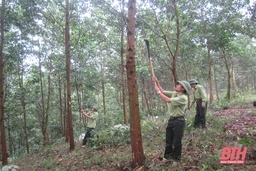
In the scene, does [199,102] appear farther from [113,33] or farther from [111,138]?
[113,33]

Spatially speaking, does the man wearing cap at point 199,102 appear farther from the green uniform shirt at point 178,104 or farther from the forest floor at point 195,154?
the green uniform shirt at point 178,104

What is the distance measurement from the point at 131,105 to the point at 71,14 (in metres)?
6.15

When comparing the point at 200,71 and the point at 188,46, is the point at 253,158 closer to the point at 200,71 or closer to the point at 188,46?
the point at 188,46

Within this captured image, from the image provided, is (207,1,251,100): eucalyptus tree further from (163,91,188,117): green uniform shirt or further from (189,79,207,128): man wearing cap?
(163,91,188,117): green uniform shirt

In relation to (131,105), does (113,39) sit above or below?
above

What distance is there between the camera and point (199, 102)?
665 cm

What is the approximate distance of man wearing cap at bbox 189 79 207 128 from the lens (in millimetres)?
6430

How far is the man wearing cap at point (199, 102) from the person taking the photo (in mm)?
6430

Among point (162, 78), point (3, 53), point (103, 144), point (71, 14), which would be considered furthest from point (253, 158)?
point (162, 78)

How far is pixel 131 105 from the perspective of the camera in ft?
14.4

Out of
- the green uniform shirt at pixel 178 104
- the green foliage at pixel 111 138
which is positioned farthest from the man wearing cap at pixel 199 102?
the green foliage at pixel 111 138

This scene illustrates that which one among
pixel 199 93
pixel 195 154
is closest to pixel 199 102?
pixel 199 93

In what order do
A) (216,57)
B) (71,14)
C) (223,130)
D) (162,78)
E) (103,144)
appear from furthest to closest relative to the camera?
(162,78), (216,57), (71,14), (103,144), (223,130)

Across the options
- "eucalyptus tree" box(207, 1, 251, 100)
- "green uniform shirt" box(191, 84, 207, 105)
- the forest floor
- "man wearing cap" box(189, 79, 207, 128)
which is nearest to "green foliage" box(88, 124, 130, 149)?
the forest floor
